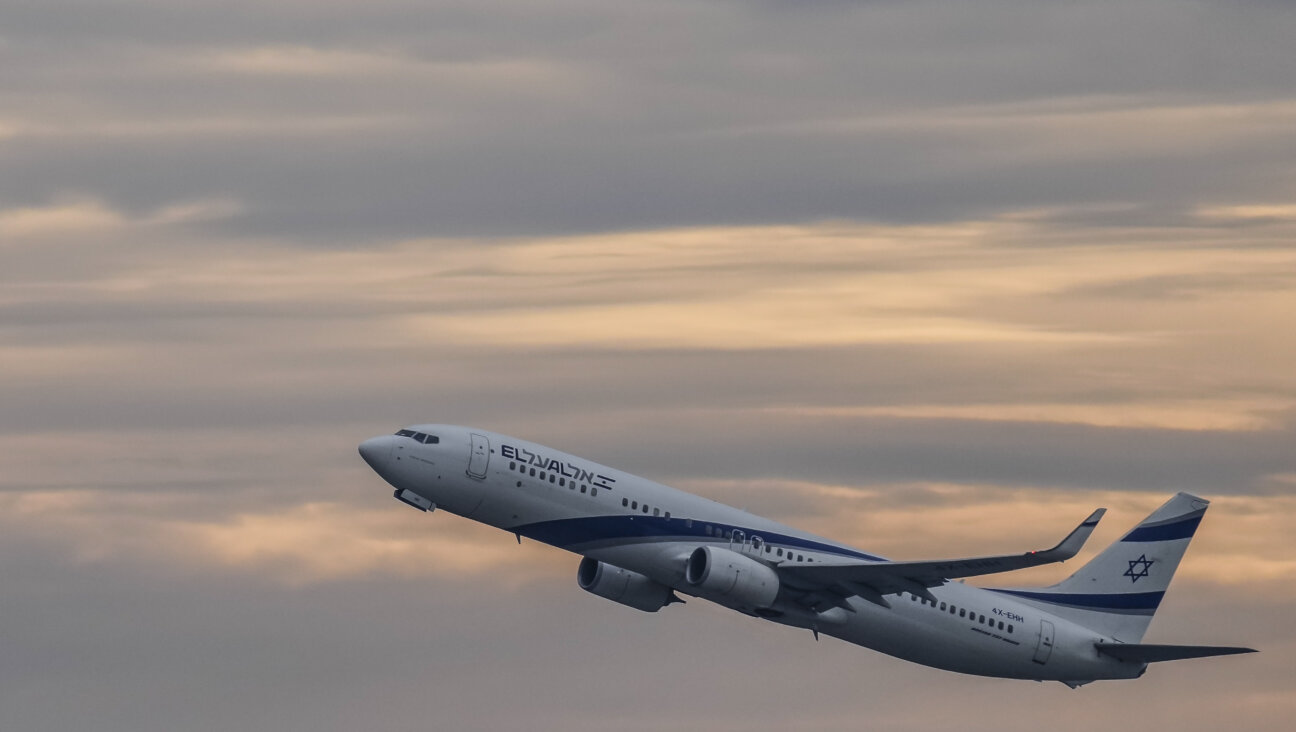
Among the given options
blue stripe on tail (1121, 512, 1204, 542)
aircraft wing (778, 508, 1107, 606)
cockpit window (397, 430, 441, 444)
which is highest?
blue stripe on tail (1121, 512, 1204, 542)

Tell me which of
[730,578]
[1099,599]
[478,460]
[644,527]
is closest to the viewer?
[478,460]

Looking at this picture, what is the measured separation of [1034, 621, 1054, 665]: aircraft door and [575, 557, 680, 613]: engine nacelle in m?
18.4

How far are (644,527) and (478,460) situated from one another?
Answer: 8103 mm

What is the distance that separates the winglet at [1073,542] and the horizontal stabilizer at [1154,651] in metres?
17.1

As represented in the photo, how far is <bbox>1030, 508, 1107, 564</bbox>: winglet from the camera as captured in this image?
8556 centimetres

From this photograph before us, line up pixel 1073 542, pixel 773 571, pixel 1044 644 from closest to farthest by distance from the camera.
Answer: pixel 1073 542 → pixel 773 571 → pixel 1044 644

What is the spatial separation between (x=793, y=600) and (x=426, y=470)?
59.9 feet

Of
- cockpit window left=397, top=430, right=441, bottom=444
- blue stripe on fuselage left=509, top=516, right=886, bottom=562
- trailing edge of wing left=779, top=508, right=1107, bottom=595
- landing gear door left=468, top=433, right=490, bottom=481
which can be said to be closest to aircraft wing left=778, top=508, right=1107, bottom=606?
trailing edge of wing left=779, top=508, right=1107, bottom=595

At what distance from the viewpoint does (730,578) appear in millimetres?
92250

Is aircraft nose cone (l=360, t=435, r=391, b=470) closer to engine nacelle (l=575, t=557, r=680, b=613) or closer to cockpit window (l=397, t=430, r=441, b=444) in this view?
cockpit window (l=397, t=430, r=441, b=444)

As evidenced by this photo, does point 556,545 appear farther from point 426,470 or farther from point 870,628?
point 870,628

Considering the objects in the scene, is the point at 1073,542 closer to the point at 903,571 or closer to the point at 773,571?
the point at 903,571

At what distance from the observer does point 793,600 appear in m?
96.5

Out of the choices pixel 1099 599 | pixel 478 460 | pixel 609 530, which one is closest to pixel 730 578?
pixel 609 530
